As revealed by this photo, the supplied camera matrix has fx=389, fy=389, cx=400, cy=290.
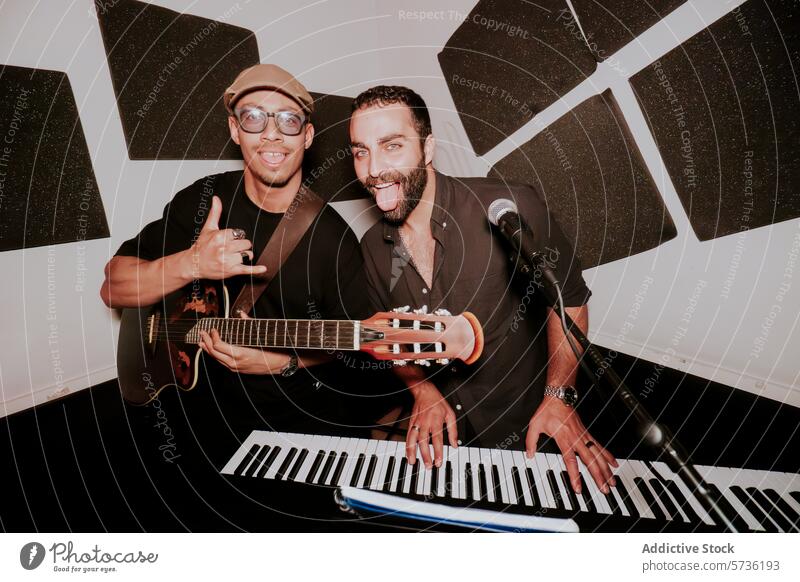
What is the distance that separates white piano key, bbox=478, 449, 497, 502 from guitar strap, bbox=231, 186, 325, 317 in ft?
3.59

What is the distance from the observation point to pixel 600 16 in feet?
4.96

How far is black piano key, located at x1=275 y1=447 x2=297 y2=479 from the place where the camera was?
1.31 m

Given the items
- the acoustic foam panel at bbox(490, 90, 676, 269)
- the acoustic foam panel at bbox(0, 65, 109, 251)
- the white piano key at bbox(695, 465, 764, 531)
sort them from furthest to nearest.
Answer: the acoustic foam panel at bbox(490, 90, 676, 269) < the acoustic foam panel at bbox(0, 65, 109, 251) < the white piano key at bbox(695, 465, 764, 531)

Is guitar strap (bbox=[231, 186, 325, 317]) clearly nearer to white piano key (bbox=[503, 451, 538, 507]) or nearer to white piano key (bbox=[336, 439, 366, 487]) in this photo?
white piano key (bbox=[336, 439, 366, 487])

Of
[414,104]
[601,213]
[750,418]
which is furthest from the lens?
[601,213]

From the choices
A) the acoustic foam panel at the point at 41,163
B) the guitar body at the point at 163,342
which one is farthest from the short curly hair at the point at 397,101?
the acoustic foam panel at the point at 41,163

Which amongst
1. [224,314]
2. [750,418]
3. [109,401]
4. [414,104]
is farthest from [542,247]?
[109,401]

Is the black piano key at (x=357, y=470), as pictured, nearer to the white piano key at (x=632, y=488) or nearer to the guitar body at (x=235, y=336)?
the guitar body at (x=235, y=336)

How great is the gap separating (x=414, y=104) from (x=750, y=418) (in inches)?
65.1

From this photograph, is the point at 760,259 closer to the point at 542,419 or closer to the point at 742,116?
the point at 742,116

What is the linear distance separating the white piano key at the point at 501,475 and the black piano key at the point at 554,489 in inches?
4.9

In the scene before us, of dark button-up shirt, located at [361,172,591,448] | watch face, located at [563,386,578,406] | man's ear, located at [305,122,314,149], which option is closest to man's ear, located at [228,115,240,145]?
man's ear, located at [305,122,314,149]

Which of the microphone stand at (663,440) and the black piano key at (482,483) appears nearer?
the microphone stand at (663,440)

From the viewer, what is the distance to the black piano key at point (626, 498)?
1.13 m
